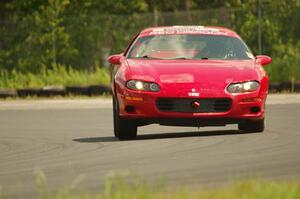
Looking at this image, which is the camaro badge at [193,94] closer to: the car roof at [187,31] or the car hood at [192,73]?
the car hood at [192,73]

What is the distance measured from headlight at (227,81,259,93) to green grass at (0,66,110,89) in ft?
50.9

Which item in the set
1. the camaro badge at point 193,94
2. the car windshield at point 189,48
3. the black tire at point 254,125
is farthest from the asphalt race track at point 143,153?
the car windshield at point 189,48

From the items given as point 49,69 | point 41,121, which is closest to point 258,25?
point 49,69

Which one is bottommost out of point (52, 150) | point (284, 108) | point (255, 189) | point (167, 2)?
point (167, 2)

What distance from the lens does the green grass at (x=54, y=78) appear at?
30.1m

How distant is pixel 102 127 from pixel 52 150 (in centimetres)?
412

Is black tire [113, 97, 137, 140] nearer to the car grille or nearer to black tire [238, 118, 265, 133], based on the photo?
the car grille

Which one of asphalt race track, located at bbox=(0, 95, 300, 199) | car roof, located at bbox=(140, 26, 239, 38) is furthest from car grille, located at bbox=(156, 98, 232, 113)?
car roof, located at bbox=(140, 26, 239, 38)

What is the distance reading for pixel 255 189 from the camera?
313 inches

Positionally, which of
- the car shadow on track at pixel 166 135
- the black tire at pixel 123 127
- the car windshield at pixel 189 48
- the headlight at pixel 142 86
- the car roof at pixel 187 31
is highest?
the car roof at pixel 187 31

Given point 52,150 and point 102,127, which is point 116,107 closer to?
point 52,150

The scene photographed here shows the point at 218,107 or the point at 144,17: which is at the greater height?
the point at 218,107

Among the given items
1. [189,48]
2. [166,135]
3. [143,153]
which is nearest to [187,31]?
[189,48]

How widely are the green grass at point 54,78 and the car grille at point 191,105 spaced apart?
15.7 meters
